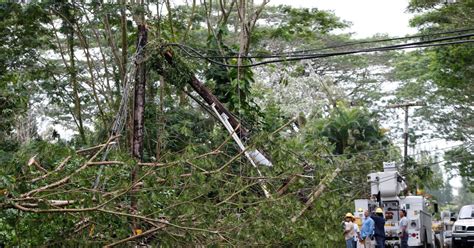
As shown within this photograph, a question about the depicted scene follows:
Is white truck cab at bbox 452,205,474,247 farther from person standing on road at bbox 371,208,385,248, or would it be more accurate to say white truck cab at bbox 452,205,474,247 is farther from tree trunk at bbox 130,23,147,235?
tree trunk at bbox 130,23,147,235

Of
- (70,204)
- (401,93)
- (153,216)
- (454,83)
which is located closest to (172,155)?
(153,216)

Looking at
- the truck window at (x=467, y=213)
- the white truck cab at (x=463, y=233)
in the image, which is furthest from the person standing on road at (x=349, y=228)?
the truck window at (x=467, y=213)

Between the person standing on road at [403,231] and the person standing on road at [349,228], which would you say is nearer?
the person standing on road at [349,228]

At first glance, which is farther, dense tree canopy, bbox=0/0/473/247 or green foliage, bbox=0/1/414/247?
dense tree canopy, bbox=0/0/473/247

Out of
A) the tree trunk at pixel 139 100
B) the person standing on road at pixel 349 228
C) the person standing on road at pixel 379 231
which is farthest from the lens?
the person standing on road at pixel 379 231

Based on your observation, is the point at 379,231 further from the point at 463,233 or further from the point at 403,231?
the point at 463,233

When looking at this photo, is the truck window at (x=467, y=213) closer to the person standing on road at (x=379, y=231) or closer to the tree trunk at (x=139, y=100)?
the person standing on road at (x=379, y=231)

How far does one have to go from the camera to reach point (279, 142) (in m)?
12.8

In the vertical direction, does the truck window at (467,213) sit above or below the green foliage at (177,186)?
below

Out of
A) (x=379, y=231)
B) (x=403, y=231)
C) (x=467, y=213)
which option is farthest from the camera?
(x=467, y=213)

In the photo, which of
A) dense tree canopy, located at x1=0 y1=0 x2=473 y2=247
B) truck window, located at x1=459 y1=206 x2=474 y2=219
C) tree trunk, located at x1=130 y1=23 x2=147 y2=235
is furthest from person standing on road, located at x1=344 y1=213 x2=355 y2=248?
truck window, located at x1=459 y1=206 x2=474 y2=219

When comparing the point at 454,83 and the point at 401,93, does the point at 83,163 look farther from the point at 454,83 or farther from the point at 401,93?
the point at 401,93

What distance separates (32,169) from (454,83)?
2052 centimetres

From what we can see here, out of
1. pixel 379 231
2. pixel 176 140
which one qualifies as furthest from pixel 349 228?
pixel 176 140
